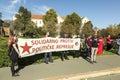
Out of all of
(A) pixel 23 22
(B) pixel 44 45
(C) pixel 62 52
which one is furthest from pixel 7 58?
(A) pixel 23 22

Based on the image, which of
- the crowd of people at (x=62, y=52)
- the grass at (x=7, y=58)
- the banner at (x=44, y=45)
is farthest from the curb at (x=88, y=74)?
the grass at (x=7, y=58)

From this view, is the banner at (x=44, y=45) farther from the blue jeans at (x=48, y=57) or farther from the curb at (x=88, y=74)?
the curb at (x=88, y=74)

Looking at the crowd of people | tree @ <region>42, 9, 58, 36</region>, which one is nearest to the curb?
the crowd of people

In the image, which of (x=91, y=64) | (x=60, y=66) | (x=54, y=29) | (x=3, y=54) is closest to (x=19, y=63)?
(x=3, y=54)

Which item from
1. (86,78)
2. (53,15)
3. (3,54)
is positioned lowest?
(86,78)

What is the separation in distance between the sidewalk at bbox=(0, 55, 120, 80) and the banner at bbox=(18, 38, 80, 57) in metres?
0.76

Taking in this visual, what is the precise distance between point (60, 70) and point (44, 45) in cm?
252

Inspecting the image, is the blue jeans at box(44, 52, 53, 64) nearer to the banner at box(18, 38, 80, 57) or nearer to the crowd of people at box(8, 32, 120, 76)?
the crowd of people at box(8, 32, 120, 76)

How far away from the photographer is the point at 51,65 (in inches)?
551

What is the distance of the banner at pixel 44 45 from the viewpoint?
13403 mm

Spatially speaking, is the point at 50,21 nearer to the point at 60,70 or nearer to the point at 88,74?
the point at 60,70

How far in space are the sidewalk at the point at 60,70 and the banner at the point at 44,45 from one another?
2.50 feet

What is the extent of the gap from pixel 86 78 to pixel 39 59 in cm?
425

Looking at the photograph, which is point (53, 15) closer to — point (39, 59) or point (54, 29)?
point (54, 29)
